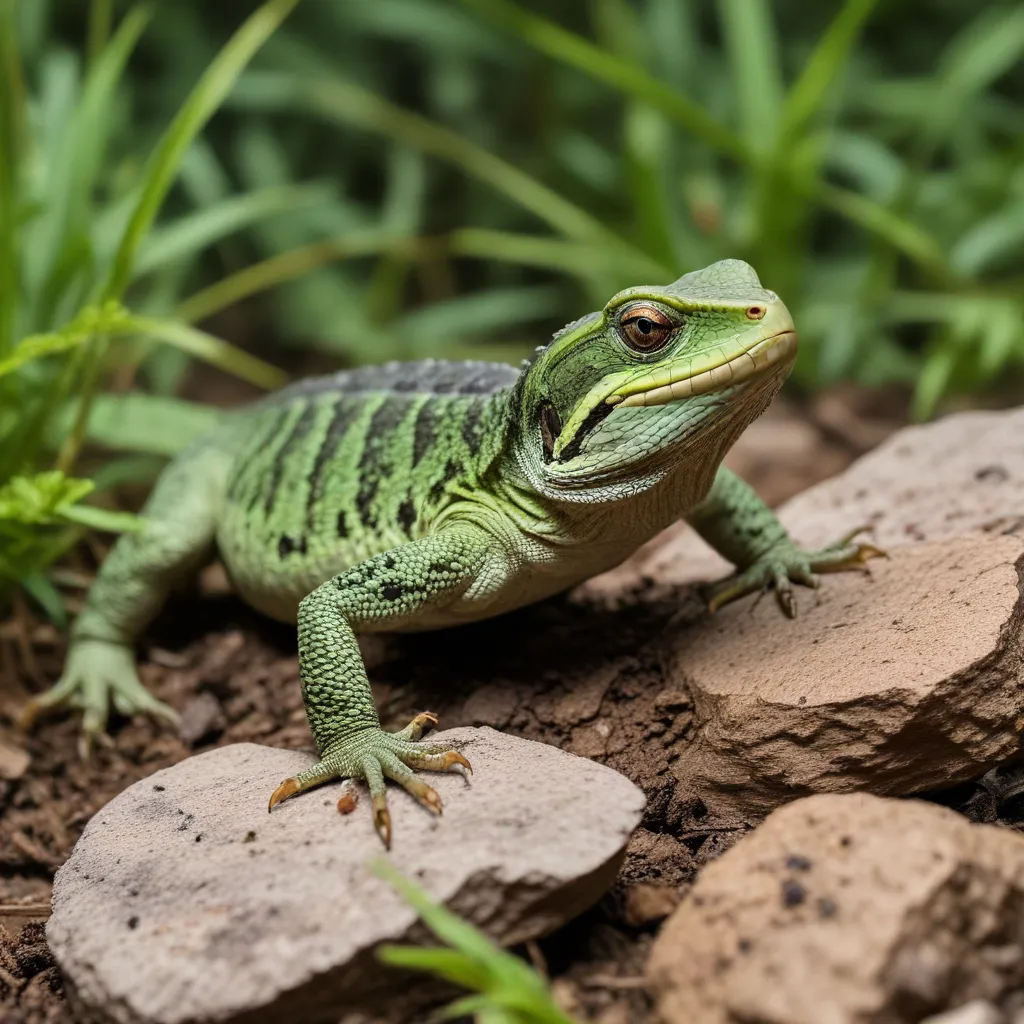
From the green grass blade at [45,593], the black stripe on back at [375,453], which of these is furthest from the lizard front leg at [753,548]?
the green grass blade at [45,593]

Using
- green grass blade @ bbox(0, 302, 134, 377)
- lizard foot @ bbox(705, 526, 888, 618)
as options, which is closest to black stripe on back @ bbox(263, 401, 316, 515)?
green grass blade @ bbox(0, 302, 134, 377)

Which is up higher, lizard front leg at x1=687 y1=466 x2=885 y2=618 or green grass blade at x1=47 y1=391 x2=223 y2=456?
lizard front leg at x1=687 y1=466 x2=885 y2=618

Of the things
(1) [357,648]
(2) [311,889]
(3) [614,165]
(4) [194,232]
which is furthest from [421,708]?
(3) [614,165]

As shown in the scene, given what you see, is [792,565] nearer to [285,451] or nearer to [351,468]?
[351,468]

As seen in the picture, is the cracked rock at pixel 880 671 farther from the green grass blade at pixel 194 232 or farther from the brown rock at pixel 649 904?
the green grass blade at pixel 194 232

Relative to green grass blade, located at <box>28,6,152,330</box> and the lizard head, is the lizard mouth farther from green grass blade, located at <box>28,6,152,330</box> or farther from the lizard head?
green grass blade, located at <box>28,6,152,330</box>

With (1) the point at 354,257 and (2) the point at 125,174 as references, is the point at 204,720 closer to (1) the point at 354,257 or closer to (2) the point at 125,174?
A: (2) the point at 125,174
